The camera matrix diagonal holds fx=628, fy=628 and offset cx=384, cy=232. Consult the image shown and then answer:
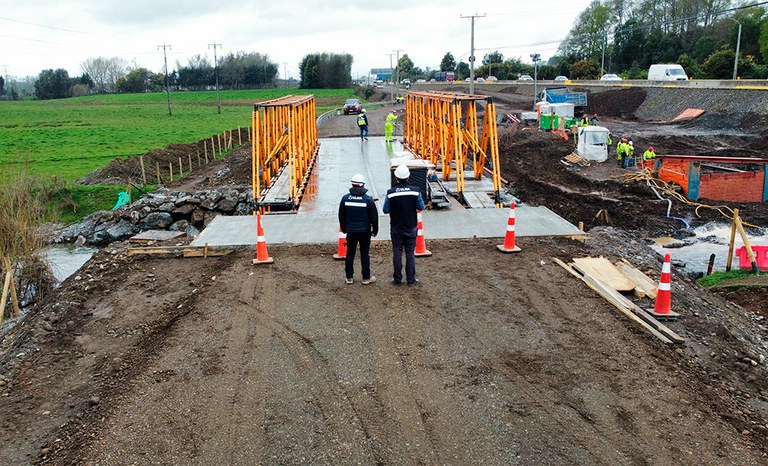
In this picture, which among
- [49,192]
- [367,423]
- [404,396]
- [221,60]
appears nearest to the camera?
[367,423]

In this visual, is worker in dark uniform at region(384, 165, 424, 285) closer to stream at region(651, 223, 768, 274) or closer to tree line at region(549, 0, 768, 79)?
stream at region(651, 223, 768, 274)

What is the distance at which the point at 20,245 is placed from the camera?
41.9 ft

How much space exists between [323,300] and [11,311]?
709cm

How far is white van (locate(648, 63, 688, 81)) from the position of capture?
5381 centimetres

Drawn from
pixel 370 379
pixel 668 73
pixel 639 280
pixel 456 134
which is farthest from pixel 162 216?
pixel 668 73

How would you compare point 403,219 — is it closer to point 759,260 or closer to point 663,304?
point 663,304

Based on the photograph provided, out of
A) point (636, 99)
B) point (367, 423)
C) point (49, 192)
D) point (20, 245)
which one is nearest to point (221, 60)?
point (636, 99)

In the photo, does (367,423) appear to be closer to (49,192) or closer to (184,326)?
(184,326)

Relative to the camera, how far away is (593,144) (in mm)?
27672

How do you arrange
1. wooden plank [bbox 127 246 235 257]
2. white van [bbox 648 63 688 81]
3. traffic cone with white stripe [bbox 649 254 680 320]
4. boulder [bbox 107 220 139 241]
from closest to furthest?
1. traffic cone with white stripe [bbox 649 254 680 320]
2. wooden plank [bbox 127 246 235 257]
3. boulder [bbox 107 220 139 241]
4. white van [bbox 648 63 688 81]

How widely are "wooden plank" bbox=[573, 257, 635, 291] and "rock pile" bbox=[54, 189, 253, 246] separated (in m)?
9.30

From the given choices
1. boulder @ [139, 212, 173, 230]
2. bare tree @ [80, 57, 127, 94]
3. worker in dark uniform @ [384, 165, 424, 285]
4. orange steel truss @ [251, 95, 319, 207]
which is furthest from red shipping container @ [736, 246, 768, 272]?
bare tree @ [80, 57, 127, 94]

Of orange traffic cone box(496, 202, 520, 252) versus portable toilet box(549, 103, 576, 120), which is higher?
portable toilet box(549, 103, 576, 120)

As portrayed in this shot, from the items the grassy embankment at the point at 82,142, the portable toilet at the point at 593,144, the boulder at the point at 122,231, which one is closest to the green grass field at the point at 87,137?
the grassy embankment at the point at 82,142
